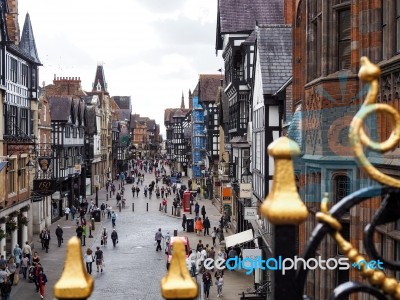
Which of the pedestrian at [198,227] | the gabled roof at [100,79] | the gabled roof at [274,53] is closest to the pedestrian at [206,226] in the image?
the pedestrian at [198,227]

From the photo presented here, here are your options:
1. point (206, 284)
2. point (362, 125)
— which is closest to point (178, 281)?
point (362, 125)

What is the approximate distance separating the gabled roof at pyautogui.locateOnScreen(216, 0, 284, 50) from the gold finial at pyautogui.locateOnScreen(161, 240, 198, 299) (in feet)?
117

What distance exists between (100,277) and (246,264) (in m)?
8.70

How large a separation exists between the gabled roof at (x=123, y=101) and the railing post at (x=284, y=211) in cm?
15218

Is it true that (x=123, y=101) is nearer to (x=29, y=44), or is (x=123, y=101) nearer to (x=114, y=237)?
(x=29, y=44)

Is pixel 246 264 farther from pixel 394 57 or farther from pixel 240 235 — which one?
pixel 394 57

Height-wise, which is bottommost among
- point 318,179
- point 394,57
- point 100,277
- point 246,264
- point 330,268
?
point 100,277

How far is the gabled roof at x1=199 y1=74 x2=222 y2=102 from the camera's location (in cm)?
6831

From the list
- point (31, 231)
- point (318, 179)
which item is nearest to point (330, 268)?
point (318, 179)

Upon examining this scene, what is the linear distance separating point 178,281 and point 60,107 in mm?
53044

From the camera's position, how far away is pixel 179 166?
113375 millimetres

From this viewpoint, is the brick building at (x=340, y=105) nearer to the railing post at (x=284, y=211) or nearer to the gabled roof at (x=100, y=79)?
the railing post at (x=284, y=211)

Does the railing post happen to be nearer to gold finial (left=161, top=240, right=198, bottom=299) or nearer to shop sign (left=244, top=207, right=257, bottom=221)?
gold finial (left=161, top=240, right=198, bottom=299)

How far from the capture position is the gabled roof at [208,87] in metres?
68.3
